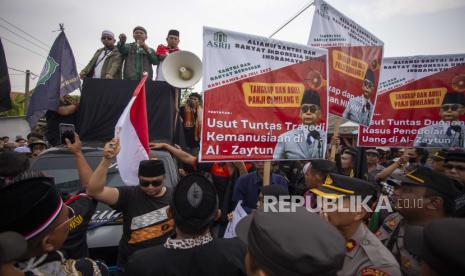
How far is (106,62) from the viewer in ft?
20.8

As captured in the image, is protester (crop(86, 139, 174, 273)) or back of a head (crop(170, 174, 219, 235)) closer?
back of a head (crop(170, 174, 219, 235))

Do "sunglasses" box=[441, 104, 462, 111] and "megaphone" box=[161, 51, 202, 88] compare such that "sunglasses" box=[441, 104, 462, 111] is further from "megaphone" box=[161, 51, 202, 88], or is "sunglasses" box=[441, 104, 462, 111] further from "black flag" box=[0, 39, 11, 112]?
"black flag" box=[0, 39, 11, 112]

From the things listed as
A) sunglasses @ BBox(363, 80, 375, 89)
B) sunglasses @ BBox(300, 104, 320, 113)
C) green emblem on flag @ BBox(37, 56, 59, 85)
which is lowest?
sunglasses @ BBox(300, 104, 320, 113)

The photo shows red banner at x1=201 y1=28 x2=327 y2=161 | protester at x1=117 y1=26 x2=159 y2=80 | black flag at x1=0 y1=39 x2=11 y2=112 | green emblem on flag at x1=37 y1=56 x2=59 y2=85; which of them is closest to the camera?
red banner at x1=201 y1=28 x2=327 y2=161

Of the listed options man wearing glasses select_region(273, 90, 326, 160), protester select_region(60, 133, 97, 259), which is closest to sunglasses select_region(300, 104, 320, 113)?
man wearing glasses select_region(273, 90, 326, 160)

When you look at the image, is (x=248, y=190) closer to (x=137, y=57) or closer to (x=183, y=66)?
(x=183, y=66)

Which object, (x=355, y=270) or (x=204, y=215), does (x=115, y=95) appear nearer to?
(x=204, y=215)

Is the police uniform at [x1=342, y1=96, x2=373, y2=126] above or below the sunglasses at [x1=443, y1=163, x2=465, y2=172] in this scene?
above

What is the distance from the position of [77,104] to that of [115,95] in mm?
797

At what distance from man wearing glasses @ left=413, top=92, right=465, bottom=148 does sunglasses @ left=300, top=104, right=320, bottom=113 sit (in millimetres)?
2242

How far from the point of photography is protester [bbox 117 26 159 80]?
20.2 ft

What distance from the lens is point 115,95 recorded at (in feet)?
16.8

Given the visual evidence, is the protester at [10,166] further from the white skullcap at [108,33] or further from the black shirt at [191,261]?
the white skullcap at [108,33]

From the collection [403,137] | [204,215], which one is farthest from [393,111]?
[204,215]
